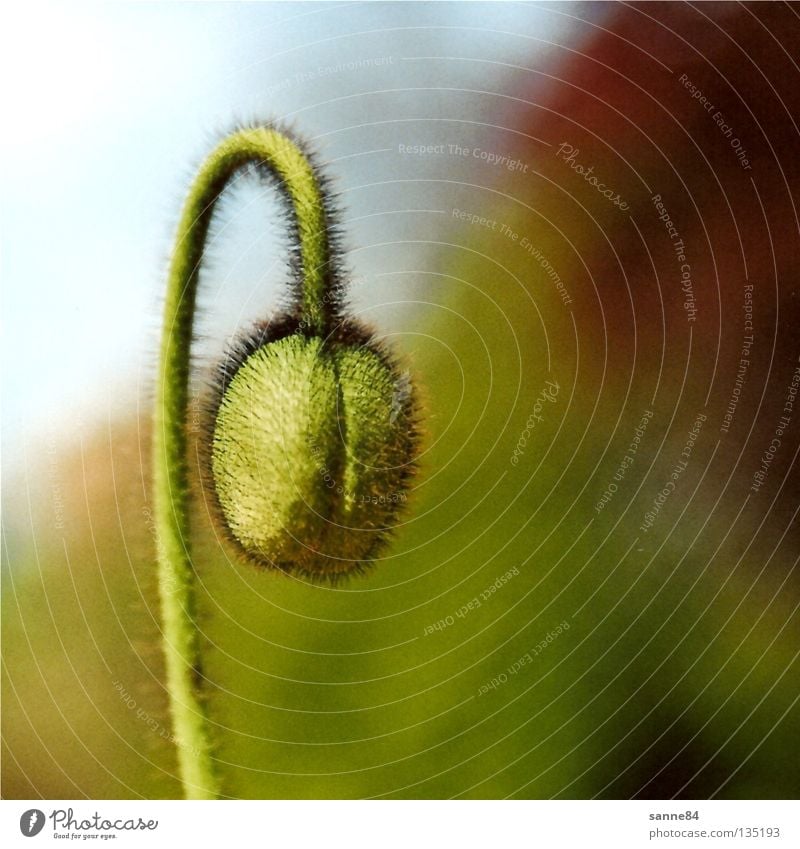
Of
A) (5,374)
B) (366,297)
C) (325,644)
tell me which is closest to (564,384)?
(366,297)

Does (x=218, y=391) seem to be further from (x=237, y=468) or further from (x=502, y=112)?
(x=502, y=112)
